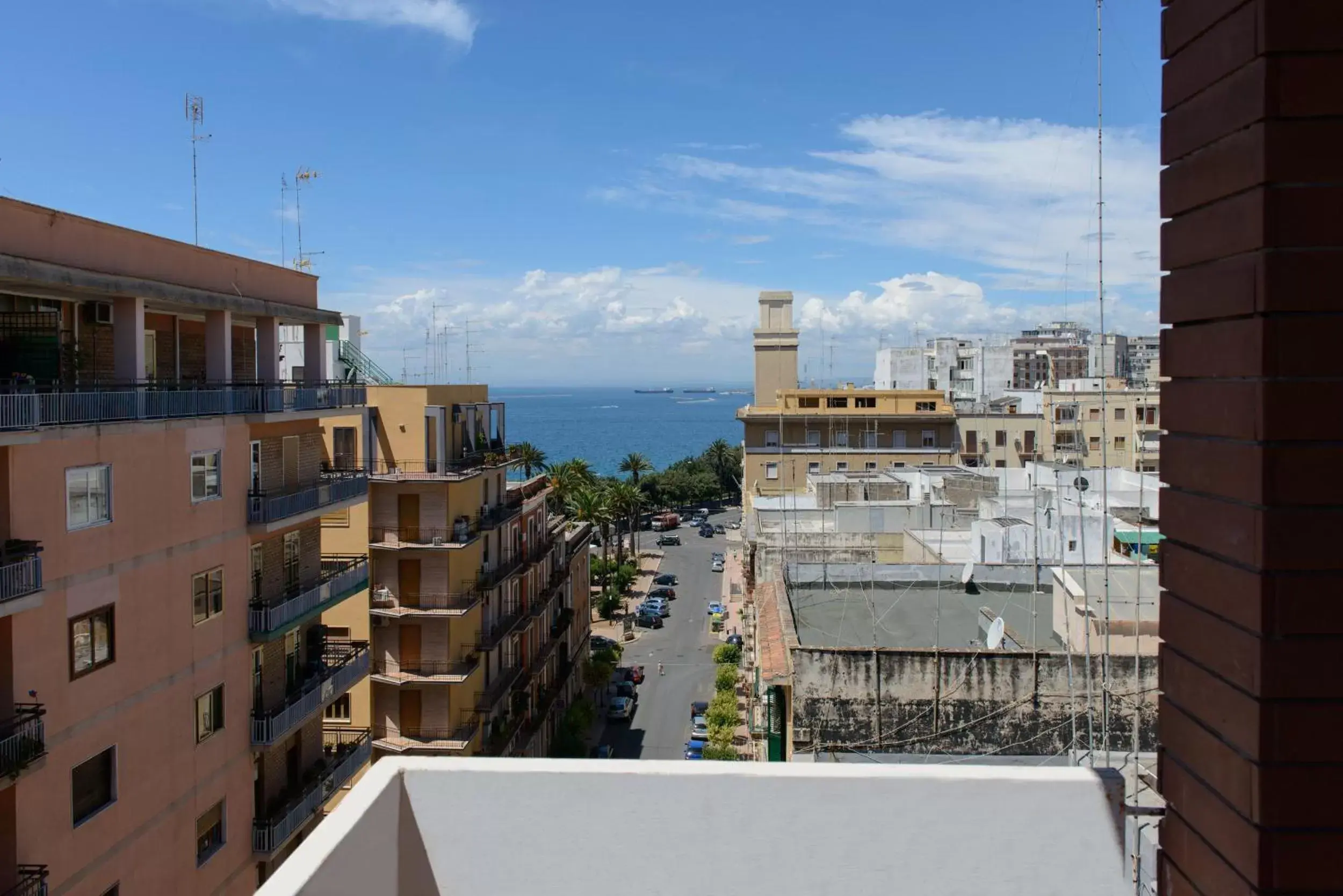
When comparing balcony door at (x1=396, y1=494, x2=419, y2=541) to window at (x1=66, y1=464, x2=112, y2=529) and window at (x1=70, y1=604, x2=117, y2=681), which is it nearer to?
window at (x1=70, y1=604, x2=117, y2=681)

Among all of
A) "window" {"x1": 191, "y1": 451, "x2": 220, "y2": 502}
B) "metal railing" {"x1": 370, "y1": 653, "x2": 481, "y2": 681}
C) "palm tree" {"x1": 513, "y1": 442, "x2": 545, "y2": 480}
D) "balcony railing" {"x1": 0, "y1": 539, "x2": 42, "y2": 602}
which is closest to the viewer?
"balcony railing" {"x1": 0, "y1": 539, "x2": 42, "y2": 602}

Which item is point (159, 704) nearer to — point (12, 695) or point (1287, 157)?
point (12, 695)

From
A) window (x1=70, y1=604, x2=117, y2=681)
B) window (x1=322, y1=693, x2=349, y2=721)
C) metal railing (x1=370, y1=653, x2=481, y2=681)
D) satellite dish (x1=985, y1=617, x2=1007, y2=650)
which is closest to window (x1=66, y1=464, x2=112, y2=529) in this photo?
window (x1=70, y1=604, x2=117, y2=681)

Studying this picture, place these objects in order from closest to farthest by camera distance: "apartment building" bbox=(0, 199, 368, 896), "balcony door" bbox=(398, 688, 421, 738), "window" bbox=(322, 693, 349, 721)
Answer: "apartment building" bbox=(0, 199, 368, 896), "window" bbox=(322, 693, 349, 721), "balcony door" bbox=(398, 688, 421, 738)

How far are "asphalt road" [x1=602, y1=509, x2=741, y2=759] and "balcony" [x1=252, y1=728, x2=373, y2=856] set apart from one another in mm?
10070

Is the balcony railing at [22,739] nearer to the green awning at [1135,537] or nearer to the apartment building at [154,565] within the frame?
the apartment building at [154,565]

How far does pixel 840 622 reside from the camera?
70.1ft

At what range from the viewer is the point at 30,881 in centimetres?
1165

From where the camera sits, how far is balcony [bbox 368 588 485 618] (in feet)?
92.8

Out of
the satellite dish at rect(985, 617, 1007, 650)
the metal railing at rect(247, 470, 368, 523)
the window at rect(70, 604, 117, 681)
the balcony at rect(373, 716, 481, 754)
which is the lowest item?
the balcony at rect(373, 716, 481, 754)

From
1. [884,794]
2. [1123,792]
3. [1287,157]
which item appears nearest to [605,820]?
[884,794]

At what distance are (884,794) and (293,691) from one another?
16935 mm

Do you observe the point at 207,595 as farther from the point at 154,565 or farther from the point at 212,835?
the point at 212,835

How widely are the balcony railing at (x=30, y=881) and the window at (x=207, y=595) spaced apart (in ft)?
14.2
